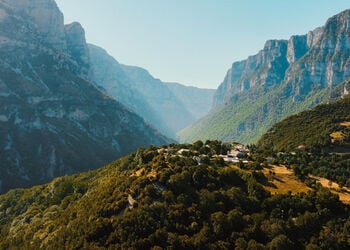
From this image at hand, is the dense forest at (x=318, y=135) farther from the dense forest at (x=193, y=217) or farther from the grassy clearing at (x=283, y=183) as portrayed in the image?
the dense forest at (x=193, y=217)

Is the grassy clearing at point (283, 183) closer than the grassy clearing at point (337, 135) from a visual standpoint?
Yes

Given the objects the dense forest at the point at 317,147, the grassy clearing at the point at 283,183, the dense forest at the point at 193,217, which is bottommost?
the dense forest at the point at 193,217

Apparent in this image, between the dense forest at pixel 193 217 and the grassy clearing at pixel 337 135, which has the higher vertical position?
the grassy clearing at pixel 337 135

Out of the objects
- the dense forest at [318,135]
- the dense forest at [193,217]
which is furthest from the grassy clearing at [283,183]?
the dense forest at [318,135]

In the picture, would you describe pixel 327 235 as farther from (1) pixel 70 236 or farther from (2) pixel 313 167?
(2) pixel 313 167

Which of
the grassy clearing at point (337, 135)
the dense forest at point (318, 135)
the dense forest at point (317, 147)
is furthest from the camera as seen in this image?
the grassy clearing at point (337, 135)

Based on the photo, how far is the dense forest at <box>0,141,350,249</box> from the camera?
61.1m

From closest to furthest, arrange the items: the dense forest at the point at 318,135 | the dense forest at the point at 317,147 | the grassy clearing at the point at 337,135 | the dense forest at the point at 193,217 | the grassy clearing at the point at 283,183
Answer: the dense forest at the point at 193,217, the grassy clearing at the point at 283,183, the dense forest at the point at 317,147, the dense forest at the point at 318,135, the grassy clearing at the point at 337,135

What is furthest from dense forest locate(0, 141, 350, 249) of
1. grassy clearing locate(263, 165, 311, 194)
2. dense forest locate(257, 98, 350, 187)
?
dense forest locate(257, 98, 350, 187)

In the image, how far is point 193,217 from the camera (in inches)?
2630

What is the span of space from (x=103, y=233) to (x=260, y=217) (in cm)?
3455

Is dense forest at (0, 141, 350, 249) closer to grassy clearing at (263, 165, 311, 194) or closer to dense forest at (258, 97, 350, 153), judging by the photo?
grassy clearing at (263, 165, 311, 194)

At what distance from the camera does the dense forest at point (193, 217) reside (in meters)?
61.1

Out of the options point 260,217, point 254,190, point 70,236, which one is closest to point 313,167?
point 254,190
